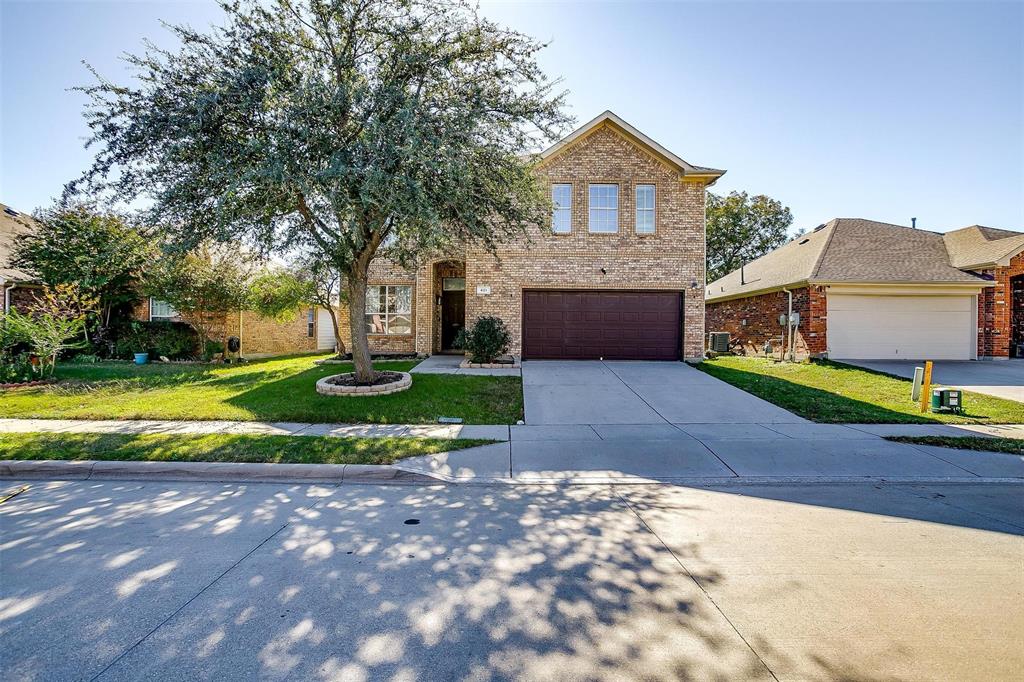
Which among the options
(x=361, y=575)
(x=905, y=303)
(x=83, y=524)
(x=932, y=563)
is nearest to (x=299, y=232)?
(x=83, y=524)

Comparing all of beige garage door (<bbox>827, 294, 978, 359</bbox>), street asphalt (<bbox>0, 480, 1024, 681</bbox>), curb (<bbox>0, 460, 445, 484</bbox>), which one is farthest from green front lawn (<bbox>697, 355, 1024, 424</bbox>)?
curb (<bbox>0, 460, 445, 484</bbox>)

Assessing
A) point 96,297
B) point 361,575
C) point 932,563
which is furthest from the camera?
point 96,297

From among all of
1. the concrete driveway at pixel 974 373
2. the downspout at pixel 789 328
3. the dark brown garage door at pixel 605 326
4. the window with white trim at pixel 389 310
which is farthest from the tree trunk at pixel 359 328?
the downspout at pixel 789 328

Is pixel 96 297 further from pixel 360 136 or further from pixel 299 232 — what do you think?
pixel 360 136

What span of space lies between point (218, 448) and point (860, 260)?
19347 millimetres

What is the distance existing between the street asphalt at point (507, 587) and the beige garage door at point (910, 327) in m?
12.3

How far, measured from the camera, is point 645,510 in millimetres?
4418

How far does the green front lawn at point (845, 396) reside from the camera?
810cm

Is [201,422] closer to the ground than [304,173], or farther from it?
closer to the ground

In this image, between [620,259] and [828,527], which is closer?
[828,527]

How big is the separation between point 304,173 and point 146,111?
3.25m

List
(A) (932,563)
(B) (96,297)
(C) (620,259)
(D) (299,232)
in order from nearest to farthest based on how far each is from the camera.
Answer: (A) (932,563)
(D) (299,232)
(C) (620,259)
(B) (96,297)

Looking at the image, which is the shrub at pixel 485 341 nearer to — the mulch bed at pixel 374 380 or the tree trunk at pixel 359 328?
the mulch bed at pixel 374 380

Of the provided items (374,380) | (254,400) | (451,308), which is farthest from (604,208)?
(254,400)
